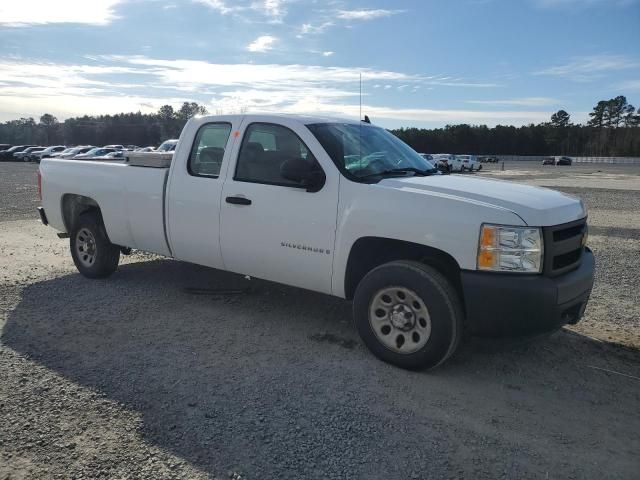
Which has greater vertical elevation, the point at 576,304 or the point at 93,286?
the point at 576,304

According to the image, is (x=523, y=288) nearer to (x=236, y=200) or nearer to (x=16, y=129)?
(x=236, y=200)

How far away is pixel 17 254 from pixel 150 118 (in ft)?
356

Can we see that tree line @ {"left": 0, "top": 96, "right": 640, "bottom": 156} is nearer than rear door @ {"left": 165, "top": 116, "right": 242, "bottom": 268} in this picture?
No

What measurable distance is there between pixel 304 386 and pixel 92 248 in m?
3.97

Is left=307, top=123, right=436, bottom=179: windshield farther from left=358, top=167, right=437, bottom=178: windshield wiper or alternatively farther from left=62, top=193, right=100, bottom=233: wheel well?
left=62, top=193, right=100, bottom=233: wheel well

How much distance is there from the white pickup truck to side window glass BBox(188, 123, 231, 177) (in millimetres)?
14

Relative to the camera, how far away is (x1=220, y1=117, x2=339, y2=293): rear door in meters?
4.64

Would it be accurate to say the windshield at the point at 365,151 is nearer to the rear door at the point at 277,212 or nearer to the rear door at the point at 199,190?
the rear door at the point at 277,212

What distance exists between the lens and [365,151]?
496 cm

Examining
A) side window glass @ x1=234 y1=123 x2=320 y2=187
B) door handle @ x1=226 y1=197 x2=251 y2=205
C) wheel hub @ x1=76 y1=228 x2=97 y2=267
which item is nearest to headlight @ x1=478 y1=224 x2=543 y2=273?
side window glass @ x1=234 y1=123 x2=320 y2=187

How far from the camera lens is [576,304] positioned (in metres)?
4.15

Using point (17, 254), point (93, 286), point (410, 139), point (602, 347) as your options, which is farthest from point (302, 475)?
point (410, 139)

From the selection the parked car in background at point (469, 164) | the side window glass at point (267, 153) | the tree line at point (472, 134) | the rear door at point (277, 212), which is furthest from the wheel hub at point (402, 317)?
the tree line at point (472, 134)

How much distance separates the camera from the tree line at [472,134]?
104812 mm
